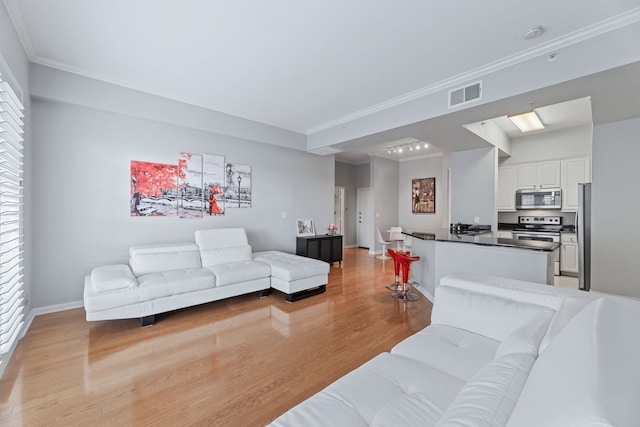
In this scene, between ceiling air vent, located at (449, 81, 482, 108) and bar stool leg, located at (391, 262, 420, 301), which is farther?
bar stool leg, located at (391, 262, 420, 301)

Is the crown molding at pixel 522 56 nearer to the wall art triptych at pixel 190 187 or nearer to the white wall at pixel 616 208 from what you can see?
the white wall at pixel 616 208

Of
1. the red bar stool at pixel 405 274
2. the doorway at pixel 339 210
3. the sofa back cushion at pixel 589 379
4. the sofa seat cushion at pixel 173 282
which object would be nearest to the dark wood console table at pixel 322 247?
the red bar stool at pixel 405 274

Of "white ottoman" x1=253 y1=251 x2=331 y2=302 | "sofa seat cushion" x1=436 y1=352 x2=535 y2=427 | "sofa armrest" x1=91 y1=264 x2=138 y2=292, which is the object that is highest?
"sofa seat cushion" x1=436 y1=352 x2=535 y2=427

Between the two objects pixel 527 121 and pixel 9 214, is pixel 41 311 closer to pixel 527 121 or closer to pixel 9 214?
pixel 9 214

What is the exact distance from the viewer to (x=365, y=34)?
2.47 meters

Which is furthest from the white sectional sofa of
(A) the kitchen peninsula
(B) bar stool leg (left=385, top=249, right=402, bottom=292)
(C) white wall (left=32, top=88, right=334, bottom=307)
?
(A) the kitchen peninsula

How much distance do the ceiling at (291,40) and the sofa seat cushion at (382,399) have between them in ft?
8.26

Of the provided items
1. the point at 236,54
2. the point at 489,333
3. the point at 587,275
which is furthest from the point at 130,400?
the point at 587,275

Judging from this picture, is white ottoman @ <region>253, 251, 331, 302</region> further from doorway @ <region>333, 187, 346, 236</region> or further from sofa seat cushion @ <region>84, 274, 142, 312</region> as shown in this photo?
doorway @ <region>333, 187, 346, 236</region>

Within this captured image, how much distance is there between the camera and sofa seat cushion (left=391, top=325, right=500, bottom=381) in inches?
57.5

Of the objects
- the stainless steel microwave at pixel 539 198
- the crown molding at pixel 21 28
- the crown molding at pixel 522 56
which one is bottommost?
the stainless steel microwave at pixel 539 198

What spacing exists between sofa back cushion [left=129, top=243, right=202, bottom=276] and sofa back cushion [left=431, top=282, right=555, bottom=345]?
307 centimetres

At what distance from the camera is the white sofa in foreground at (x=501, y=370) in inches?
23.5

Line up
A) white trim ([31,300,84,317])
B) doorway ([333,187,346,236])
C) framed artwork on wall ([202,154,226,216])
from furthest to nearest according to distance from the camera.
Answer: doorway ([333,187,346,236]) → framed artwork on wall ([202,154,226,216]) → white trim ([31,300,84,317])
